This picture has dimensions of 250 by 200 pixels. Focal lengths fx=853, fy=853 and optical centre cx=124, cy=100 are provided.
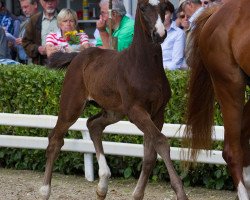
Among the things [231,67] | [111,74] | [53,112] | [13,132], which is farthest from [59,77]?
[231,67]

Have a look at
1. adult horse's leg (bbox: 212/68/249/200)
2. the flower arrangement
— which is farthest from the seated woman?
adult horse's leg (bbox: 212/68/249/200)

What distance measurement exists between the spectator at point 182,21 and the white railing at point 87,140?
6.29ft

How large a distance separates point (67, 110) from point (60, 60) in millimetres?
705

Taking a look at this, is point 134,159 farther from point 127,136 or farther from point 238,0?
point 238,0

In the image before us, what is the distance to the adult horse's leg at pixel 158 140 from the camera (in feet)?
21.5

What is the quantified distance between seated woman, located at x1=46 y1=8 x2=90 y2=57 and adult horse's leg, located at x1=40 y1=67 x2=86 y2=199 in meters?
2.33

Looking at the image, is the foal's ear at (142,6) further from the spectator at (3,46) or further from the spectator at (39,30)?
the spectator at (3,46)

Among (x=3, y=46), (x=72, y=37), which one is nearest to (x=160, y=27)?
(x=72, y=37)

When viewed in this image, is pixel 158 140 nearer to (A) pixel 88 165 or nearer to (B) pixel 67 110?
(B) pixel 67 110

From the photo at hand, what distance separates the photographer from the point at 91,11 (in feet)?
46.8

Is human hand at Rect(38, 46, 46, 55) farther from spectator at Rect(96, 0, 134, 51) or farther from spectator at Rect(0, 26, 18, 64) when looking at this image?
spectator at Rect(96, 0, 134, 51)

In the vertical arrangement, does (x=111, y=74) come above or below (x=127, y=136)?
above

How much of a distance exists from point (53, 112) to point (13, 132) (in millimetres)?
769

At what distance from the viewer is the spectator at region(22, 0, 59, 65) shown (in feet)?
36.4
